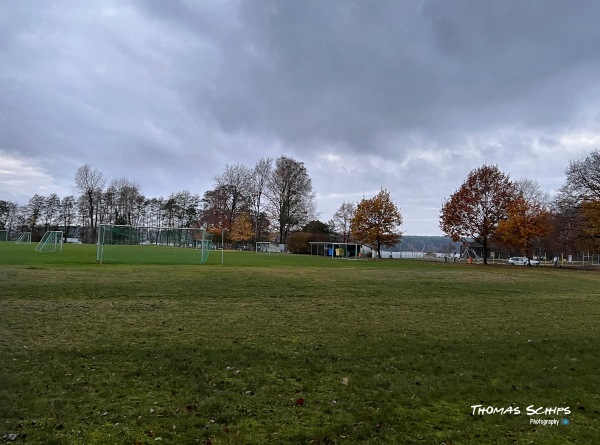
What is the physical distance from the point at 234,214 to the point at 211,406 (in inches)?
2852

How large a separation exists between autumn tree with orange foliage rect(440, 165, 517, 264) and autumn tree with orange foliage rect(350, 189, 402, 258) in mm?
9826

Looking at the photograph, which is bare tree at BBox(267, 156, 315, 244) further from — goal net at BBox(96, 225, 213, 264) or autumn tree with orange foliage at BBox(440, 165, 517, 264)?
autumn tree with orange foliage at BBox(440, 165, 517, 264)

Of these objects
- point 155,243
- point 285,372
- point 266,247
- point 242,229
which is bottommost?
point 285,372

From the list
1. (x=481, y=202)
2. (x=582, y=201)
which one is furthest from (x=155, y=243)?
(x=582, y=201)

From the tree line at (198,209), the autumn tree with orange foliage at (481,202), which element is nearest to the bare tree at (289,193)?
the tree line at (198,209)

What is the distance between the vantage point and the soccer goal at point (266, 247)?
69.0 meters

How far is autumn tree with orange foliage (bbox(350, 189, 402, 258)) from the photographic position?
188ft

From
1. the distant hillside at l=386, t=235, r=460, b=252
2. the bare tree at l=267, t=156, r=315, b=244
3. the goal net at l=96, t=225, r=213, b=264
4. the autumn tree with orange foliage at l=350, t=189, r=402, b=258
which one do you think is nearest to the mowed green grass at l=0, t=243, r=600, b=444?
the goal net at l=96, t=225, r=213, b=264

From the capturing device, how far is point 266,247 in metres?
72.0

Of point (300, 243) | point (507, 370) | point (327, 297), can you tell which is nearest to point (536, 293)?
point (327, 297)

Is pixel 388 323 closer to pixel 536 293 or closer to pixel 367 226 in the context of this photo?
pixel 536 293

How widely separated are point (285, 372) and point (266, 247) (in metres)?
66.4

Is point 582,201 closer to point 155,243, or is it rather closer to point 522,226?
point 522,226

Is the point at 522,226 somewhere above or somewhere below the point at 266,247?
above
